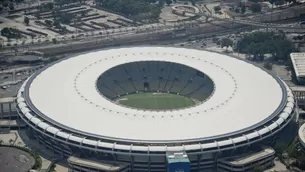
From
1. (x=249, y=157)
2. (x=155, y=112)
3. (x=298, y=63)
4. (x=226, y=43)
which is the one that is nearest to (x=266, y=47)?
(x=226, y=43)

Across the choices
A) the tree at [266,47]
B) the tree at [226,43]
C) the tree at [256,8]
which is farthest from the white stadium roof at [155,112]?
the tree at [256,8]

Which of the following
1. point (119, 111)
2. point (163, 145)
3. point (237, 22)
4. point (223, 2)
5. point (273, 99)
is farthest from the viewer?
point (223, 2)

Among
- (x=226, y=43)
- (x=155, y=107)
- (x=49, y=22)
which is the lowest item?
(x=155, y=107)

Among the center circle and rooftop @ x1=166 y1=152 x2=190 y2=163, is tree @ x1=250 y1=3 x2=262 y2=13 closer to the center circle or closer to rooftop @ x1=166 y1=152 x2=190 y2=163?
the center circle

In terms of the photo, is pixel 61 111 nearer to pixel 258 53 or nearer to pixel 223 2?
pixel 258 53

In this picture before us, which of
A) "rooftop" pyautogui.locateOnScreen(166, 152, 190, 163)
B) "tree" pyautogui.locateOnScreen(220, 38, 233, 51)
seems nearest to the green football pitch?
"rooftop" pyautogui.locateOnScreen(166, 152, 190, 163)

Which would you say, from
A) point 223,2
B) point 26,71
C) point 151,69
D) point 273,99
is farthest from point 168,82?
point 223,2

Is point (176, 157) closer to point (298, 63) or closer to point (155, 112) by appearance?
point (155, 112)
